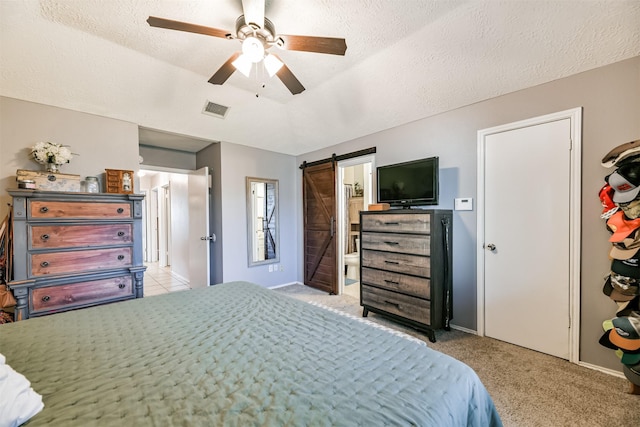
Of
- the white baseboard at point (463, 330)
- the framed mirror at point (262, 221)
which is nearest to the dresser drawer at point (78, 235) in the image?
the framed mirror at point (262, 221)

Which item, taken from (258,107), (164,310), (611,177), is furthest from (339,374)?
(258,107)

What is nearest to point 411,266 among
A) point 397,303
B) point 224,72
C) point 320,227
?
point 397,303

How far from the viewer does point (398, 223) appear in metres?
2.76

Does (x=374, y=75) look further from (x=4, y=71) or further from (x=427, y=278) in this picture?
(x=4, y=71)

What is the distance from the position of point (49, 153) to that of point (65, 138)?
0.44m

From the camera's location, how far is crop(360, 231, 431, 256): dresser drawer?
2.55 metres

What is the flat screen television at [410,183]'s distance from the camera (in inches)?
109

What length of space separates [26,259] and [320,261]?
3.44 m

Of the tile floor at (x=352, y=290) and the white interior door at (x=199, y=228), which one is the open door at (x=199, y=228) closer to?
the white interior door at (x=199, y=228)

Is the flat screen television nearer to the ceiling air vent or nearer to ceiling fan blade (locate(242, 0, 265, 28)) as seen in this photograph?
ceiling fan blade (locate(242, 0, 265, 28))

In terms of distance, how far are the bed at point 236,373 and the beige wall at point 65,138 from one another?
2068 millimetres

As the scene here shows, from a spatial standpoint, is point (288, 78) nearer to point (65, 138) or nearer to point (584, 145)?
point (584, 145)

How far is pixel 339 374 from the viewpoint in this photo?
0.91 metres

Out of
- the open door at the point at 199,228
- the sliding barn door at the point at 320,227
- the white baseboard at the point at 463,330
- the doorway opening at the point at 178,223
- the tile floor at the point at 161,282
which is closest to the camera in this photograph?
the white baseboard at the point at 463,330
